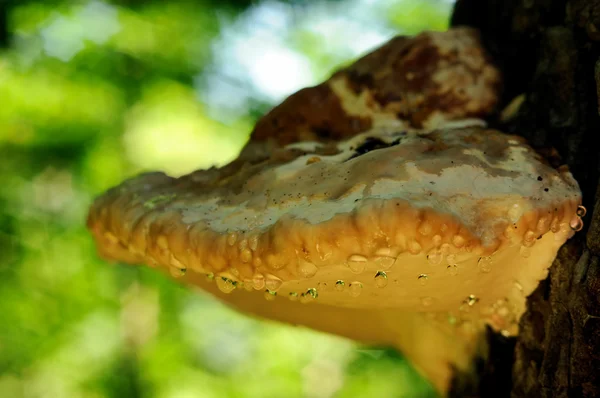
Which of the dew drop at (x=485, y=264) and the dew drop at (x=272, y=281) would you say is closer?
the dew drop at (x=272, y=281)

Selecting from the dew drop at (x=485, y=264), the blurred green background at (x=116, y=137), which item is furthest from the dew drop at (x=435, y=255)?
the blurred green background at (x=116, y=137)

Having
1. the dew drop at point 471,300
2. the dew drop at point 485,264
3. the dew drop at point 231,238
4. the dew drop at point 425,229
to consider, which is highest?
the dew drop at point 231,238

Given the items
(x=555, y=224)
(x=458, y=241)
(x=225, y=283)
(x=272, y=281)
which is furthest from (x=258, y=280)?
(x=555, y=224)

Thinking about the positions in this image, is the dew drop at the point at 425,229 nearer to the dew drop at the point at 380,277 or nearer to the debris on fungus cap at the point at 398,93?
the dew drop at the point at 380,277

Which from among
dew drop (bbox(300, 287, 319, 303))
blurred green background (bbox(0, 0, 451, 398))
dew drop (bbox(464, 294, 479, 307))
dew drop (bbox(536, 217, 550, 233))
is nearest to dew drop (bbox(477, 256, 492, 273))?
dew drop (bbox(536, 217, 550, 233))

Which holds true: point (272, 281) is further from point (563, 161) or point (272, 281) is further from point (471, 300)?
point (563, 161)

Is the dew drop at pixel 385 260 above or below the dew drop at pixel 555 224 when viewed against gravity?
above

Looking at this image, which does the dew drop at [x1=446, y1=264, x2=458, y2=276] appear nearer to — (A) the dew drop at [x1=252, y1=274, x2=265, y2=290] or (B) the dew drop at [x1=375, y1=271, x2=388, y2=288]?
(B) the dew drop at [x1=375, y1=271, x2=388, y2=288]
